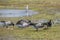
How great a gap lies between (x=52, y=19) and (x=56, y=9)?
11 centimetres

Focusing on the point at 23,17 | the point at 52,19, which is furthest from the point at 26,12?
the point at 52,19

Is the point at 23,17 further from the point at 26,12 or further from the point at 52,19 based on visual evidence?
the point at 52,19

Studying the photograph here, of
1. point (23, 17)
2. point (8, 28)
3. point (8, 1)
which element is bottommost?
point (8, 28)

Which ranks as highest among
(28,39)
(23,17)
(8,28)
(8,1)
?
(8,1)

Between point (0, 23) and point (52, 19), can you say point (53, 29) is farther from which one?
point (0, 23)

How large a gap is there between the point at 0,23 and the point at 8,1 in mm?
237

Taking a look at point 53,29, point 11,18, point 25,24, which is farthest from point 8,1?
point 53,29

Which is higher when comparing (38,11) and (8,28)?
(38,11)

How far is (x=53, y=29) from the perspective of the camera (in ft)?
5.23

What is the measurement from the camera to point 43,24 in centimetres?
161

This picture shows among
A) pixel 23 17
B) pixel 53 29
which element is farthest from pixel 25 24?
pixel 53 29

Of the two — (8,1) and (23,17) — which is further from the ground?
(8,1)

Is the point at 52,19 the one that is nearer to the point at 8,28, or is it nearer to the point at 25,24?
the point at 25,24

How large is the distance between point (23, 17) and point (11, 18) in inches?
4.8
